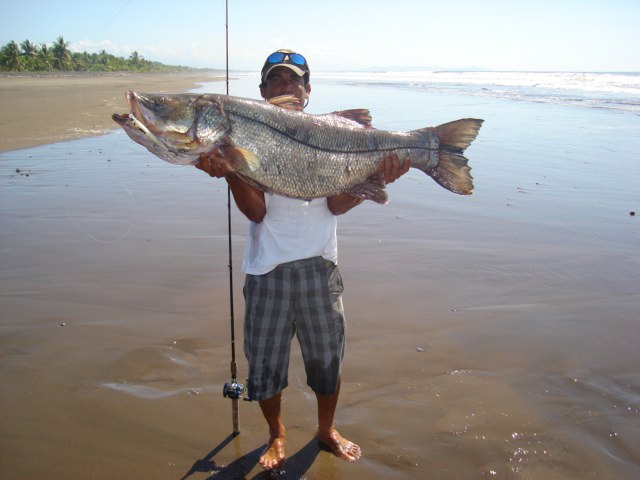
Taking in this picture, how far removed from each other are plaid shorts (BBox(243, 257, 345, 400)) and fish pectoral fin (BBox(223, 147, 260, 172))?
0.66m

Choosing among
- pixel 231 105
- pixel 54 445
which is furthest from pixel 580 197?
pixel 54 445

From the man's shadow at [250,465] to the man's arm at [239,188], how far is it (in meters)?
1.54

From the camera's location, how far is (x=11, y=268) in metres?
5.49

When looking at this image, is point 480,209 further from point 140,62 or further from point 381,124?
point 140,62

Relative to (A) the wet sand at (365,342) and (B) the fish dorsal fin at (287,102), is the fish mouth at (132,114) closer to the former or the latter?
(B) the fish dorsal fin at (287,102)

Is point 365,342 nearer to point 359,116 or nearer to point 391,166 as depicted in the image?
point 391,166

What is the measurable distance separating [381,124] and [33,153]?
32.0 ft

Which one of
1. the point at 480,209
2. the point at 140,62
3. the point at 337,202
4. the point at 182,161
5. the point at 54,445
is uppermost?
the point at 140,62

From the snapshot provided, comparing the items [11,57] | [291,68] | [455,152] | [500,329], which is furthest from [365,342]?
[11,57]

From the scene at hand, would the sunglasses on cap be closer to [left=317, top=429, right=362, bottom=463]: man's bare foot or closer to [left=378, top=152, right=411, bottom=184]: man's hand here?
[left=378, top=152, right=411, bottom=184]: man's hand

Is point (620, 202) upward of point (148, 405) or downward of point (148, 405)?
upward

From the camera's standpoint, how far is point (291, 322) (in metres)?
3.08

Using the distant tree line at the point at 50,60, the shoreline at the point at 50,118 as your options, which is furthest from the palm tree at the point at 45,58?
the shoreline at the point at 50,118

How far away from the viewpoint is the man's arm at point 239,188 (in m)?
2.82
